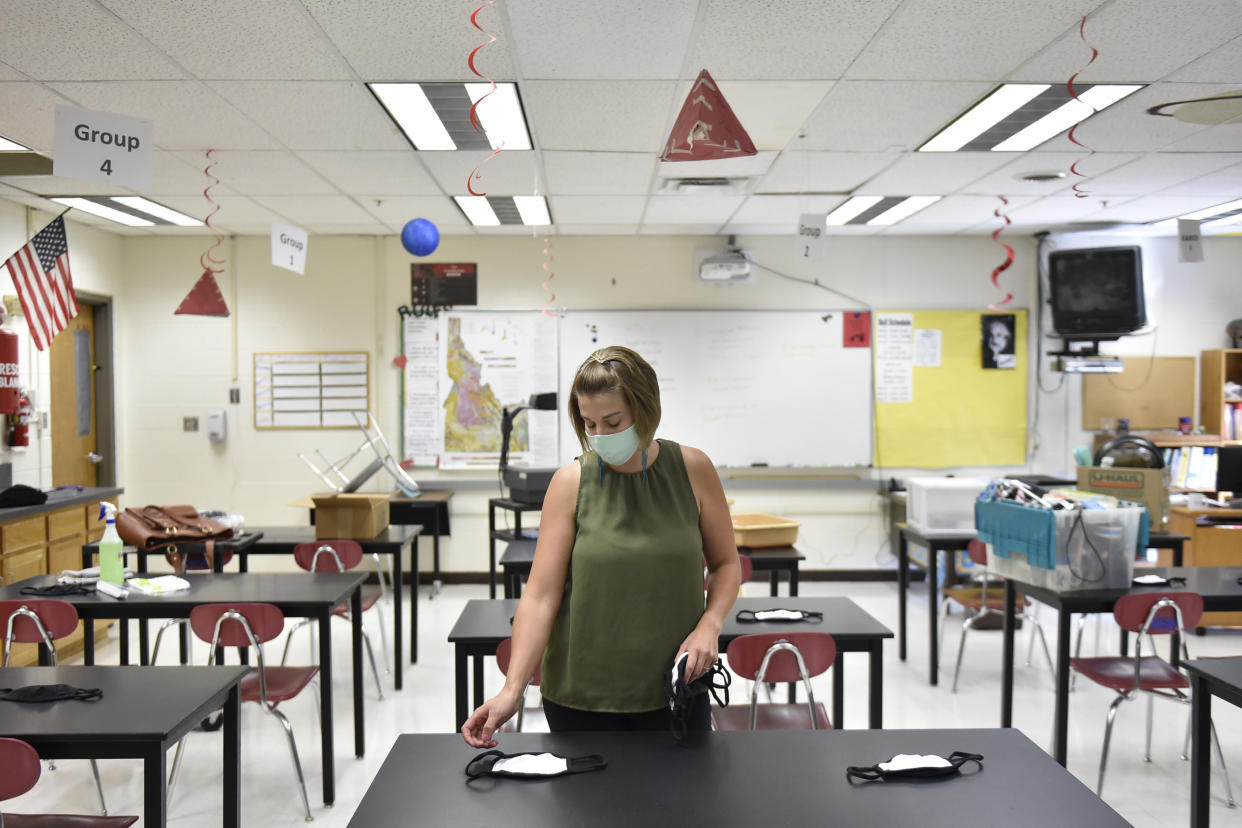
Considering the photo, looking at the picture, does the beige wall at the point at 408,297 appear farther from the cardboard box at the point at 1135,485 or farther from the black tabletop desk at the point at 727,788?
the black tabletop desk at the point at 727,788

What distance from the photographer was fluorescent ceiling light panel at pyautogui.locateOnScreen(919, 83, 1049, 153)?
3281 mm

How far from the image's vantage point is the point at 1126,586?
324 centimetres

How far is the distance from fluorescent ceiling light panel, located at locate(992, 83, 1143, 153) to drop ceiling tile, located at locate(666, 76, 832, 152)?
3.44 feet

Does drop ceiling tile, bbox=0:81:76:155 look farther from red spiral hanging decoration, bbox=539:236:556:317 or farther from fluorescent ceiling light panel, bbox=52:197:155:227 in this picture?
red spiral hanging decoration, bbox=539:236:556:317

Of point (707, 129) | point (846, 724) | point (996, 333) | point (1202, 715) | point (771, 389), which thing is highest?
point (707, 129)

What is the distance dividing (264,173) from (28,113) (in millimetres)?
1145

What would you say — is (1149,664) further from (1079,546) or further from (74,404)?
(74,404)

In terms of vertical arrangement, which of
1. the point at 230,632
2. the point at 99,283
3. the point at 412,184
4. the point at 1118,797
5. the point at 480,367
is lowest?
the point at 1118,797

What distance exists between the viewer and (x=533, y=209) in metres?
5.46

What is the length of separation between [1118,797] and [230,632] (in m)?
3.24

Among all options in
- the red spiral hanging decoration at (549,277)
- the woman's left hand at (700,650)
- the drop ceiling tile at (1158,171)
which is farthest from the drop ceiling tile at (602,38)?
the red spiral hanging decoration at (549,277)

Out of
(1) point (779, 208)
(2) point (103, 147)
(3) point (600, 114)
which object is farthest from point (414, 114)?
(1) point (779, 208)

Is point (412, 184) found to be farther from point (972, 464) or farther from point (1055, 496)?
point (972, 464)

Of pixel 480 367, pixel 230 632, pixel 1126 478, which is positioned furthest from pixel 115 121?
pixel 1126 478
